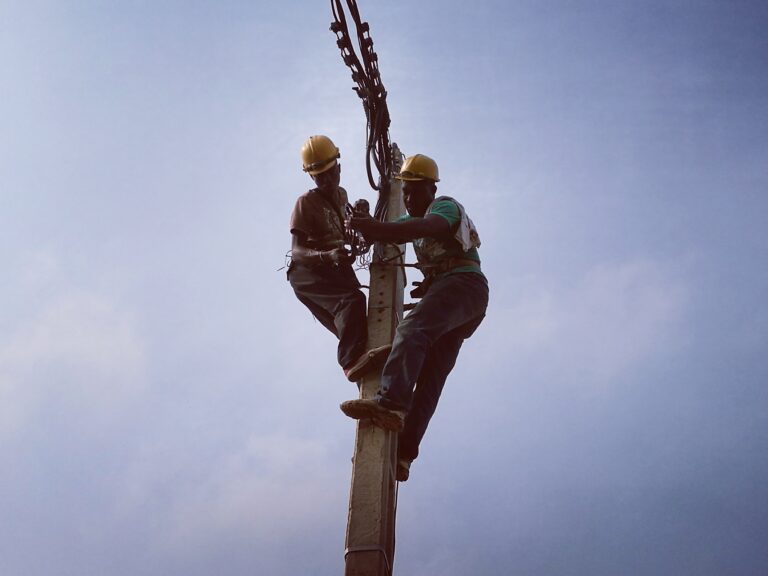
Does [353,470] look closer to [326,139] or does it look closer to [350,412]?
[350,412]

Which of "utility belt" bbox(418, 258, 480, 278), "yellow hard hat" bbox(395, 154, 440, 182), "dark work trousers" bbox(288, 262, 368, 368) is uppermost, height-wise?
"yellow hard hat" bbox(395, 154, 440, 182)

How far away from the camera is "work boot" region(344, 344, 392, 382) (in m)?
→ 4.54

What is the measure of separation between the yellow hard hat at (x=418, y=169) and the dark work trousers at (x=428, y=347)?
0.77 metres

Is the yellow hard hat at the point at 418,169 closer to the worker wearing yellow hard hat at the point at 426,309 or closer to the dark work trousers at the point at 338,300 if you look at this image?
the worker wearing yellow hard hat at the point at 426,309

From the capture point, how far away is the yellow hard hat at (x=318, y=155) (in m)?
5.27

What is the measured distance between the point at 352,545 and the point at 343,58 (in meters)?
3.84

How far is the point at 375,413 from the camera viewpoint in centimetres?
416

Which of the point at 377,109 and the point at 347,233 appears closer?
the point at 347,233

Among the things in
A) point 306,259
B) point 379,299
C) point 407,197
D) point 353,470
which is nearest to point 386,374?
Result: point 353,470

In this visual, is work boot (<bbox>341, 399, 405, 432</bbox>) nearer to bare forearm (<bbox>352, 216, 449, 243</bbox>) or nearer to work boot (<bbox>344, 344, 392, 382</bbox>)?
work boot (<bbox>344, 344, 392, 382</bbox>)

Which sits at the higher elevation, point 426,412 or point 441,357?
point 441,357

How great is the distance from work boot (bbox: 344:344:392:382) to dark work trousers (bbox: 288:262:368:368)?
75 millimetres

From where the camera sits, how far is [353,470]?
4207 millimetres

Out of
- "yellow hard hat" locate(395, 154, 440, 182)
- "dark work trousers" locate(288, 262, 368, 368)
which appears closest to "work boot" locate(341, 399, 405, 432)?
"dark work trousers" locate(288, 262, 368, 368)
